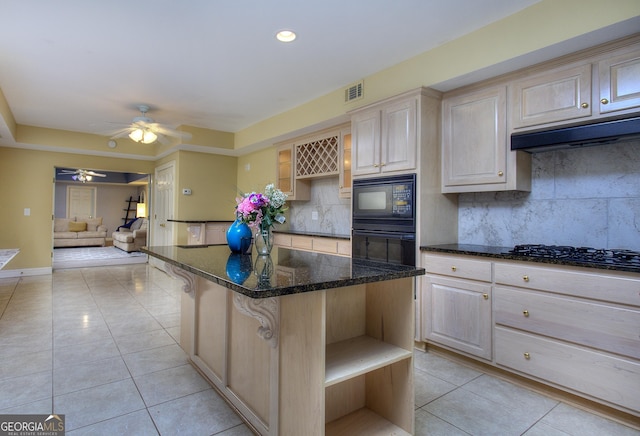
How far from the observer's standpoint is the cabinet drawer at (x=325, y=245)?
3.92 metres

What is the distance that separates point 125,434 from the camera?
178cm

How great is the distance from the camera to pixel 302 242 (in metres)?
4.46

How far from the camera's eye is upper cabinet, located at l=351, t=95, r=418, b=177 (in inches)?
118

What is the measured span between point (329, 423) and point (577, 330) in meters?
1.56

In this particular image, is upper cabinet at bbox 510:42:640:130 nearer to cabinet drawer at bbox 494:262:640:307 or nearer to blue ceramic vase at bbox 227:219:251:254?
cabinet drawer at bbox 494:262:640:307

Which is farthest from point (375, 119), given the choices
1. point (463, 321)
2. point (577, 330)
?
point (577, 330)

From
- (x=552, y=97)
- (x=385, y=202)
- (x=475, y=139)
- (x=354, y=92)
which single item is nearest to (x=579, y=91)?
(x=552, y=97)

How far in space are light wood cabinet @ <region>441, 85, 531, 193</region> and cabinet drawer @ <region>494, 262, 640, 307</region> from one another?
0.67 metres

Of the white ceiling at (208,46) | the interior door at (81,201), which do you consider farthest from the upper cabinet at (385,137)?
the interior door at (81,201)

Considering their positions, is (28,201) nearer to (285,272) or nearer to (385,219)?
(385,219)

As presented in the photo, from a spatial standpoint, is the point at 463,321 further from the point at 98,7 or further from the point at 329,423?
the point at 98,7

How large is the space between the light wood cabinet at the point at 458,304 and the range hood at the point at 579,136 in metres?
0.90

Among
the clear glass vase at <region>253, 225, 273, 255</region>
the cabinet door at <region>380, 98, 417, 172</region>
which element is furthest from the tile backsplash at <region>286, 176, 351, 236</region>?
the clear glass vase at <region>253, 225, 273, 255</region>

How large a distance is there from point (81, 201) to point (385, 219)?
41.6ft
